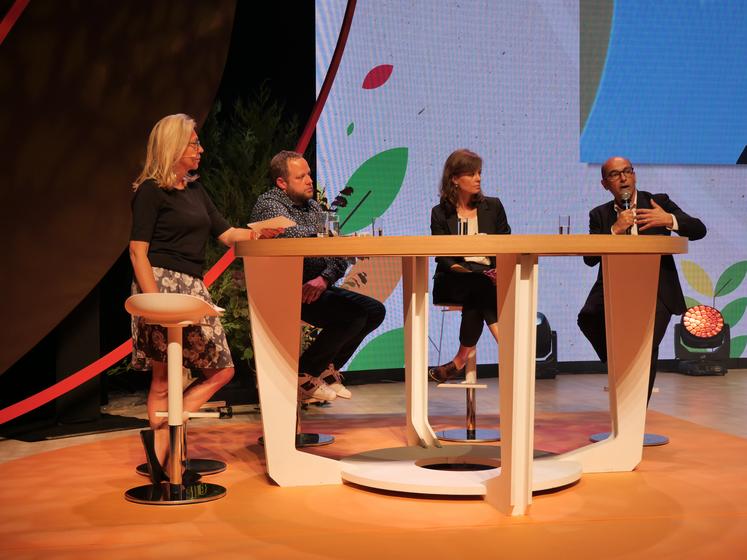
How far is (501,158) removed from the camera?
21.6 ft

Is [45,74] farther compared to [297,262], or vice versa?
[45,74]

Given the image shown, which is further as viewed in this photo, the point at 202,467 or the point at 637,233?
the point at 637,233

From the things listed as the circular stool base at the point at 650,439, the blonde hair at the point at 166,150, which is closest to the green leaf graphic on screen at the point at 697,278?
the circular stool base at the point at 650,439

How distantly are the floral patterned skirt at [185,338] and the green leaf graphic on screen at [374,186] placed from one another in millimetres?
2816

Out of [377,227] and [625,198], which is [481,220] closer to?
[625,198]

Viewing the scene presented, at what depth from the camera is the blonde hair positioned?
338cm

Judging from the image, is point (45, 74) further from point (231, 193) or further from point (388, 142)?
point (388, 142)

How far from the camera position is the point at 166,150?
338 centimetres

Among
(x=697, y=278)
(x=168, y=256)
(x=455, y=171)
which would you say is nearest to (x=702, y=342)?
(x=697, y=278)

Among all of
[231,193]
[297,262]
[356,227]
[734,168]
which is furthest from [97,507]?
[734,168]

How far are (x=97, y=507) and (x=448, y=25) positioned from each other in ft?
14.3

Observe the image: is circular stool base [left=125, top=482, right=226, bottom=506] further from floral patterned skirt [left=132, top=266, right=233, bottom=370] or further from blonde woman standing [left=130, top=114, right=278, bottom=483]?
floral patterned skirt [left=132, top=266, right=233, bottom=370]

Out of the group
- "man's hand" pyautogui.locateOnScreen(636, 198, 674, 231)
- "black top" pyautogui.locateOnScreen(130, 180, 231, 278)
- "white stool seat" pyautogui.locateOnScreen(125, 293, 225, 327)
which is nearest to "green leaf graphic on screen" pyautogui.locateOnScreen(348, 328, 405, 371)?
"man's hand" pyautogui.locateOnScreen(636, 198, 674, 231)

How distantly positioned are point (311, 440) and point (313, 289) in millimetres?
704
